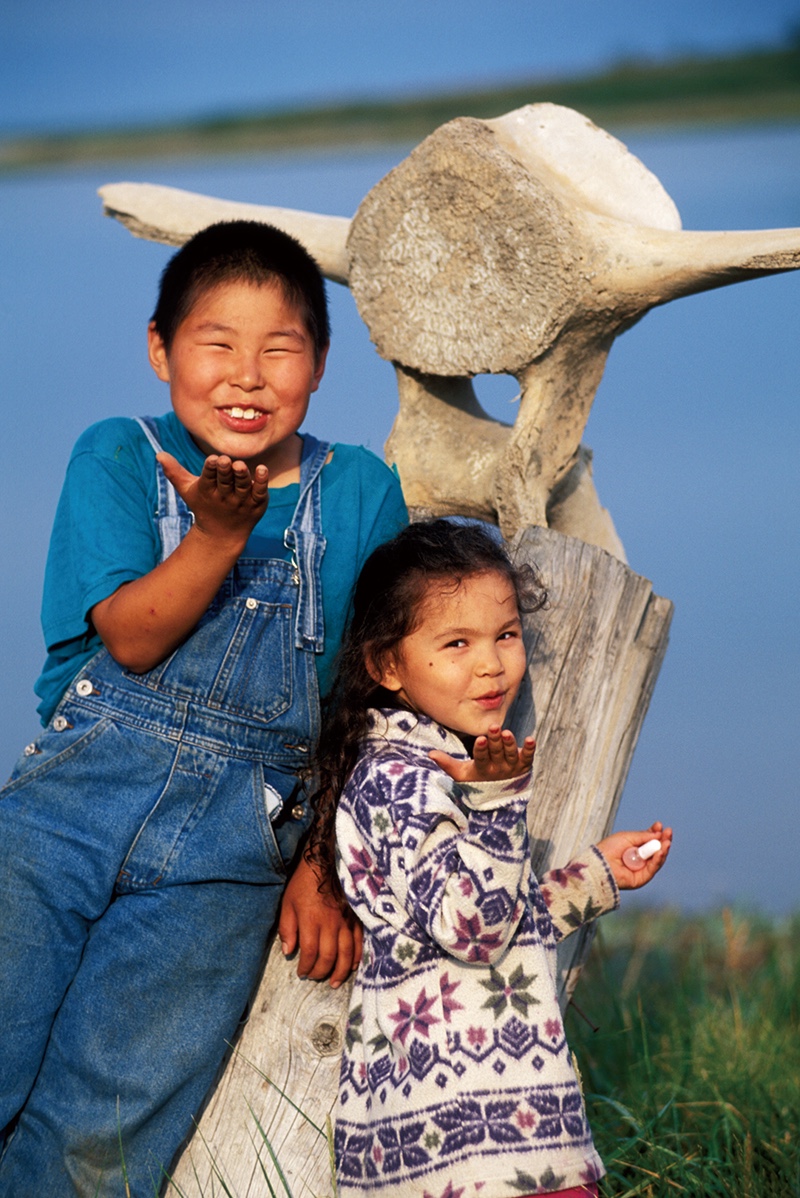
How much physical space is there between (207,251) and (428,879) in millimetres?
1313

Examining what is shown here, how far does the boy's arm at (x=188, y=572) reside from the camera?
2.19m

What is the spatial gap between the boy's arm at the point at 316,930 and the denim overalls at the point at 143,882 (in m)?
0.04

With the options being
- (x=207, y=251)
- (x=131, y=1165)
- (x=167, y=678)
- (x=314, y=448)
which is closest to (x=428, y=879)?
(x=167, y=678)

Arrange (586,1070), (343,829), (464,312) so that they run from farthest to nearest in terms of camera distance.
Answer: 1. (586,1070)
2. (464,312)
3. (343,829)

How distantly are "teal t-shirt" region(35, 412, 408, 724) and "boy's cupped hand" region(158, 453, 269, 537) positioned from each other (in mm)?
255

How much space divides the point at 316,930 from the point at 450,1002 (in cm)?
41

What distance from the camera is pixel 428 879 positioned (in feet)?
6.79

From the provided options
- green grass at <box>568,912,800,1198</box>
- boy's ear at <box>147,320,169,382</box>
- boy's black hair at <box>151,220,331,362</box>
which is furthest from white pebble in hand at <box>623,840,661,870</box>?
boy's ear at <box>147,320,169,382</box>

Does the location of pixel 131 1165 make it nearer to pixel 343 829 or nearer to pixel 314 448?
pixel 343 829

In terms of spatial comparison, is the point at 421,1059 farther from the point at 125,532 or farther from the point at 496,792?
the point at 125,532

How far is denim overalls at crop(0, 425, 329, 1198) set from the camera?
2.34 m

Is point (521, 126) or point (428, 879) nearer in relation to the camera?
point (428, 879)

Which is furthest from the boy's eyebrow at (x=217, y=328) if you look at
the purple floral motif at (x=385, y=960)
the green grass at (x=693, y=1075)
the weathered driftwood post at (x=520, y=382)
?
the green grass at (x=693, y=1075)

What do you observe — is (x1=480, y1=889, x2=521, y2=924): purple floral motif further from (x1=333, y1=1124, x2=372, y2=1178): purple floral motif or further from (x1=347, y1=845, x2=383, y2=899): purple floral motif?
(x1=333, y1=1124, x2=372, y2=1178): purple floral motif
